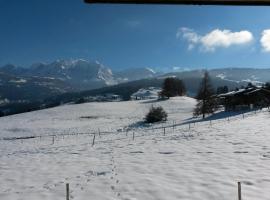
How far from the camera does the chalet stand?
92188mm

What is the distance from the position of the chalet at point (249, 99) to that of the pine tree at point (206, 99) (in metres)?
7.98

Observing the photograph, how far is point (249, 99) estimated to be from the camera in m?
93.9

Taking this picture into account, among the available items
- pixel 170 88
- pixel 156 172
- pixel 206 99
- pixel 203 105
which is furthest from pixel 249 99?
pixel 156 172

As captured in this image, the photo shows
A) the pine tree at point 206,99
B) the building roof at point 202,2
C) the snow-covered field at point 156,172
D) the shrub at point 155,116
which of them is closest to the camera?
the building roof at point 202,2

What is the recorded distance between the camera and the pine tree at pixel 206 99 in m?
86.5

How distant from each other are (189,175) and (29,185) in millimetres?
8870

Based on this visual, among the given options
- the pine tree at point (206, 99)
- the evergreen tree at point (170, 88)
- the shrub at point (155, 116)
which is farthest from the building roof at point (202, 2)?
the evergreen tree at point (170, 88)

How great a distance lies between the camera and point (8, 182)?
22.8 m

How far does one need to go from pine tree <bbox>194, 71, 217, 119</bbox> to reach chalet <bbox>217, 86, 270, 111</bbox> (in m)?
7.98

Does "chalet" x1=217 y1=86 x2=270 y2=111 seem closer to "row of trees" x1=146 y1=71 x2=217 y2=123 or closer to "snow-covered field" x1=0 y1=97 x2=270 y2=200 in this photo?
"row of trees" x1=146 y1=71 x2=217 y2=123

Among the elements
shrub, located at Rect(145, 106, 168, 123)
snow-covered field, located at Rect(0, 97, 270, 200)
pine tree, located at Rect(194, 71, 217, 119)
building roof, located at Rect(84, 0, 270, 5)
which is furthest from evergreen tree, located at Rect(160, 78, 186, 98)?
building roof, located at Rect(84, 0, 270, 5)

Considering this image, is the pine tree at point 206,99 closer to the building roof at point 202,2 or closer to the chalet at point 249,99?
the chalet at point 249,99

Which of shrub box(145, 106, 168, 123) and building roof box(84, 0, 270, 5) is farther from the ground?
shrub box(145, 106, 168, 123)

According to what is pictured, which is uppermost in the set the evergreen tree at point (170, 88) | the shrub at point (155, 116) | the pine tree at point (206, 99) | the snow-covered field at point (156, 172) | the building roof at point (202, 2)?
the evergreen tree at point (170, 88)
